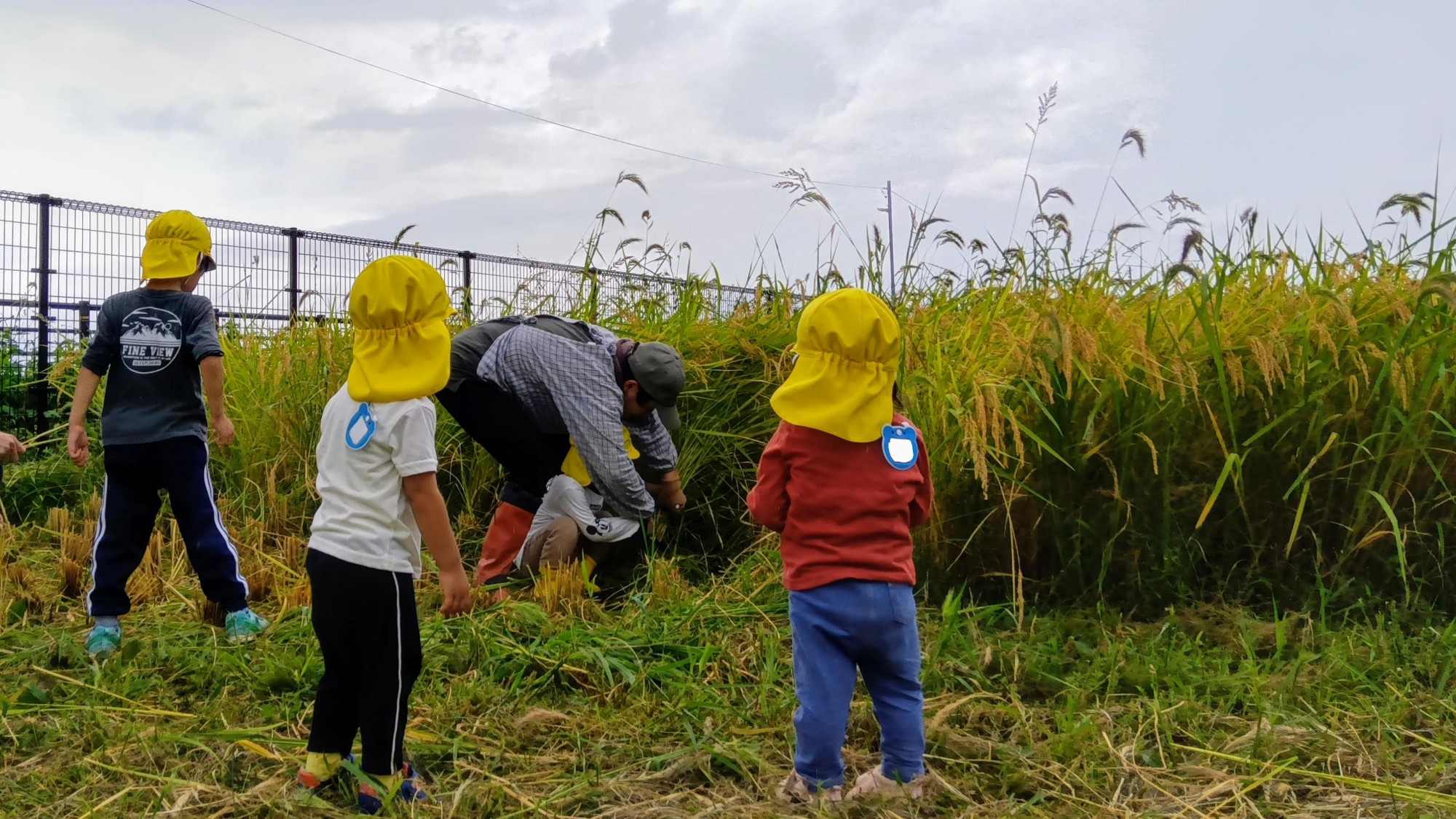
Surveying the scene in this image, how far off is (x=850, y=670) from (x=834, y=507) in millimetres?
384

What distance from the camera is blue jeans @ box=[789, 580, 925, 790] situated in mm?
2408

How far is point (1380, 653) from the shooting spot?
317 cm

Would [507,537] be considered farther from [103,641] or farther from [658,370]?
[103,641]

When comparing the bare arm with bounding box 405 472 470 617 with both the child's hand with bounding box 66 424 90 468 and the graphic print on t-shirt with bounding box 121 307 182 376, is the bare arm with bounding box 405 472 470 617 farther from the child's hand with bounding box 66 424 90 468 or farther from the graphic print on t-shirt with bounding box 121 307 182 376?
the child's hand with bounding box 66 424 90 468

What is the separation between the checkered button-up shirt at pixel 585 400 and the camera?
13.2ft

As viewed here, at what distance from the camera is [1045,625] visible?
3412 millimetres

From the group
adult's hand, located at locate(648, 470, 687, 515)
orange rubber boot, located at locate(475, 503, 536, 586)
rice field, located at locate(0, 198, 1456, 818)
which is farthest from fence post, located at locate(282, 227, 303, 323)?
adult's hand, located at locate(648, 470, 687, 515)

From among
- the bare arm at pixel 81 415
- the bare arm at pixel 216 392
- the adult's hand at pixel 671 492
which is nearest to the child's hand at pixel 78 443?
the bare arm at pixel 81 415

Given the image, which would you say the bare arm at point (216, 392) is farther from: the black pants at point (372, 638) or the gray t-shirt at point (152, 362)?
the black pants at point (372, 638)

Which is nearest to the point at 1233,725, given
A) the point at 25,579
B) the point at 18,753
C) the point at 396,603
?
the point at 396,603

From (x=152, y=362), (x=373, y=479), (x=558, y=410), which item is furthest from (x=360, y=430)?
(x=152, y=362)

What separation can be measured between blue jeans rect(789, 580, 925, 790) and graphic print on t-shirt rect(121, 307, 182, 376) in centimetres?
276

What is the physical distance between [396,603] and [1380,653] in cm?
284

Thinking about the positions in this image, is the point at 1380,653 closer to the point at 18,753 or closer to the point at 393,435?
the point at 393,435
